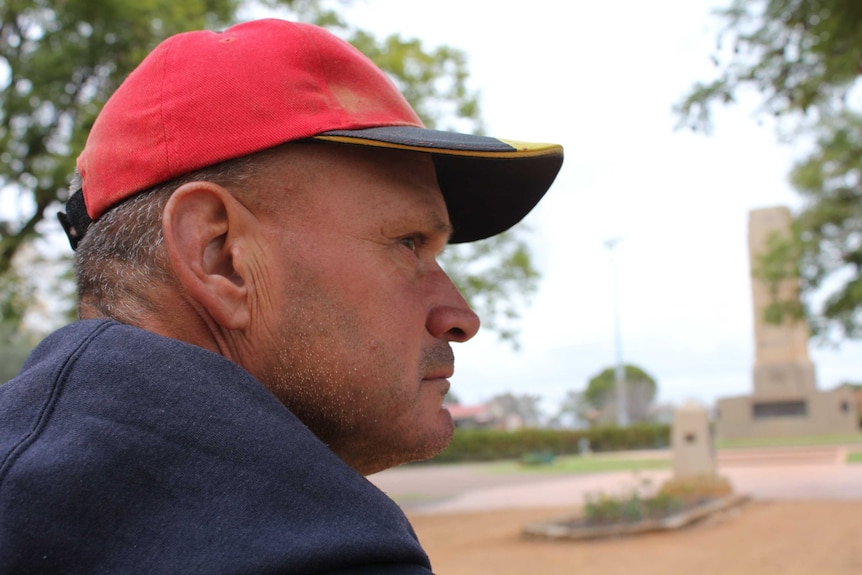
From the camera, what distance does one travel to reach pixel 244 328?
3.72 feet

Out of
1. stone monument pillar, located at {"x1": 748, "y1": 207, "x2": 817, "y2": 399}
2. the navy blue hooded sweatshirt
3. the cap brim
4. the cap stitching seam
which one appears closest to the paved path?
stone monument pillar, located at {"x1": 748, "y1": 207, "x2": 817, "y2": 399}

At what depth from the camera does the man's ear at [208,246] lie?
1104mm

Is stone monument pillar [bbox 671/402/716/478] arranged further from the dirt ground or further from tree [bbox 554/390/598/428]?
tree [bbox 554/390/598/428]

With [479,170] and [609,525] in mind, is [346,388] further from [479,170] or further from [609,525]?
[609,525]

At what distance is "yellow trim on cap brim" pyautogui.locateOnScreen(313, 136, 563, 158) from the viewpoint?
1.14 m

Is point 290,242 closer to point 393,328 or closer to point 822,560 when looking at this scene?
point 393,328

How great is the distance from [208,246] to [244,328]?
128 millimetres

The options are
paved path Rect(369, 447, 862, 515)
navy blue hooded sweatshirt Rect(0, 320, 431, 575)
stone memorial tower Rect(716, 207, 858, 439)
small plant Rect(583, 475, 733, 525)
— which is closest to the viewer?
navy blue hooded sweatshirt Rect(0, 320, 431, 575)

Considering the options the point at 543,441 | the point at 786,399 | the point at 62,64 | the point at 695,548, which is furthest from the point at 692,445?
the point at 786,399

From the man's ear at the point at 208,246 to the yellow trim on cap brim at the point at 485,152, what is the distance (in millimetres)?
169

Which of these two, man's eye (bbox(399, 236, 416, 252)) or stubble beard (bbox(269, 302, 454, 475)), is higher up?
man's eye (bbox(399, 236, 416, 252))

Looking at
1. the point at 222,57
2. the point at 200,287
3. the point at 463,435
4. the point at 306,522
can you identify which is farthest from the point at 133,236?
the point at 463,435

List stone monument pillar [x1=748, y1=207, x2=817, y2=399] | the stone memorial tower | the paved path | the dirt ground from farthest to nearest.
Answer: the stone memorial tower → stone monument pillar [x1=748, y1=207, x2=817, y2=399] → the paved path → the dirt ground

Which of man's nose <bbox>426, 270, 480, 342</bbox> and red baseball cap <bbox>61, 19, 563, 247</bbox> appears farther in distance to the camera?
man's nose <bbox>426, 270, 480, 342</bbox>
